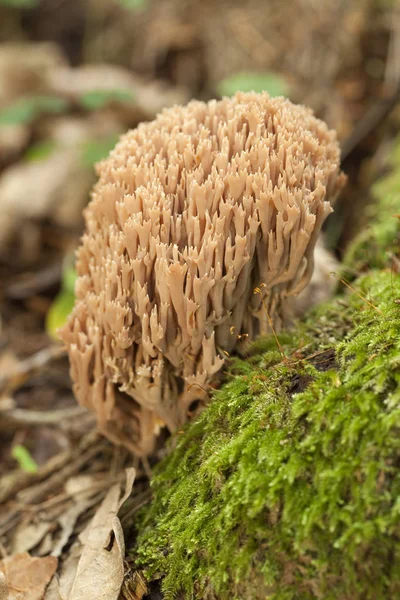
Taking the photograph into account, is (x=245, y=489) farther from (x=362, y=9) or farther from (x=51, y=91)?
(x=51, y=91)

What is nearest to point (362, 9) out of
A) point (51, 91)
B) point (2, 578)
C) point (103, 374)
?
point (51, 91)

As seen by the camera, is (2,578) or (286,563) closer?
(286,563)

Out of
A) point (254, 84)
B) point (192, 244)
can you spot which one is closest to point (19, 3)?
point (254, 84)

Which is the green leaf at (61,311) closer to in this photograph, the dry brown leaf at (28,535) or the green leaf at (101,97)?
the dry brown leaf at (28,535)

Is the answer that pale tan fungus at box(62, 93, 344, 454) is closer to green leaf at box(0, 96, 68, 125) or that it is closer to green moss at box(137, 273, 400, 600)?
green moss at box(137, 273, 400, 600)

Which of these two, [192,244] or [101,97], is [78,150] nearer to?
[101,97]

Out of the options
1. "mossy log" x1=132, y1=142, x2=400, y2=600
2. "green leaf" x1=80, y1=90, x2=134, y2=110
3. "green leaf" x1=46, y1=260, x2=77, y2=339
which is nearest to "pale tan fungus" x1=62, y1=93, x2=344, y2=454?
"mossy log" x1=132, y1=142, x2=400, y2=600
